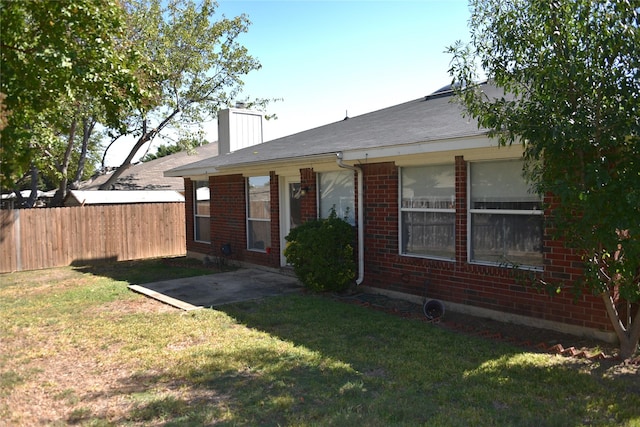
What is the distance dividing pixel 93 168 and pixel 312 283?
83.1 ft

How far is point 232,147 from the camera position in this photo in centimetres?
1658

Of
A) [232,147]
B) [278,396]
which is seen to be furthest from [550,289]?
[232,147]

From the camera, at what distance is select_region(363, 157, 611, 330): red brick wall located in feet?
20.9

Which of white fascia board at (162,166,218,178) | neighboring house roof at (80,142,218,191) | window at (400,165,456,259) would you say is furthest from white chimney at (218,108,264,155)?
window at (400,165,456,259)

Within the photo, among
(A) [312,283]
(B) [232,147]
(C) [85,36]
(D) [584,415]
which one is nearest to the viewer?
(D) [584,415]

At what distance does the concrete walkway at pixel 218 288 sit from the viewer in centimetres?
908

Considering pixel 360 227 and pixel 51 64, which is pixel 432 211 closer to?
pixel 360 227

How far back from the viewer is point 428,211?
8266 millimetres

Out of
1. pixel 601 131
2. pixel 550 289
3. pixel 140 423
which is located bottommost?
pixel 140 423

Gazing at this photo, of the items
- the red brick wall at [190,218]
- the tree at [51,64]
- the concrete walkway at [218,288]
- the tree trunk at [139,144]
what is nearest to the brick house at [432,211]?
the concrete walkway at [218,288]

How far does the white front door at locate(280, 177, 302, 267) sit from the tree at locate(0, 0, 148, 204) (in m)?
6.03

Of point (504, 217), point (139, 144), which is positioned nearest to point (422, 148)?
point (504, 217)

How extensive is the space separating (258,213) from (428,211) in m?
5.49

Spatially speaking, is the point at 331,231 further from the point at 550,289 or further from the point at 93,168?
the point at 93,168
